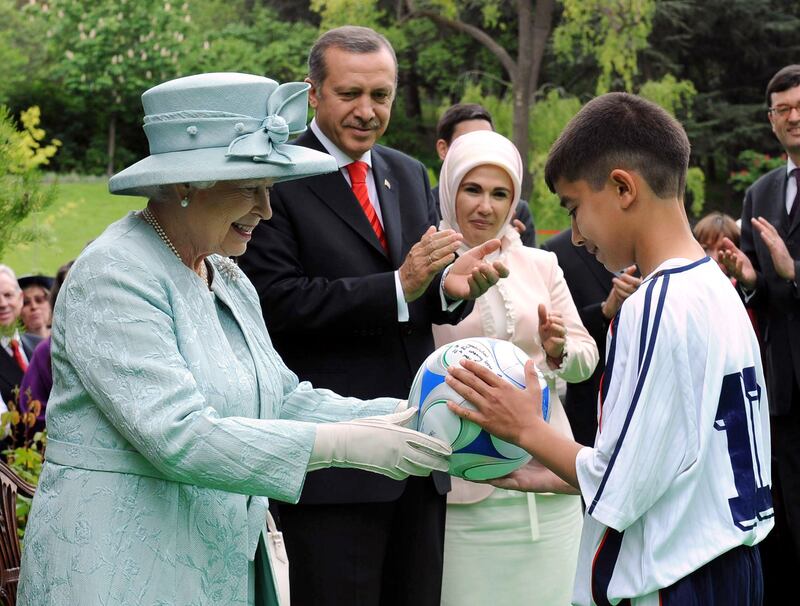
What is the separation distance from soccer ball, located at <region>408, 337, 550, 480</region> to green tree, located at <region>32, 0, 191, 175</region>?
21.4m

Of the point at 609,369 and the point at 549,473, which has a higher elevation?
the point at 609,369

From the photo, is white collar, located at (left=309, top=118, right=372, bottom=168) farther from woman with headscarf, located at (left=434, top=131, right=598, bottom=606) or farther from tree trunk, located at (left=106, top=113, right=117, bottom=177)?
tree trunk, located at (left=106, top=113, right=117, bottom=177)

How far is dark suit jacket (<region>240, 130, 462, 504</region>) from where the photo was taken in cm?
399

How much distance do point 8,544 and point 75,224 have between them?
13.4 m

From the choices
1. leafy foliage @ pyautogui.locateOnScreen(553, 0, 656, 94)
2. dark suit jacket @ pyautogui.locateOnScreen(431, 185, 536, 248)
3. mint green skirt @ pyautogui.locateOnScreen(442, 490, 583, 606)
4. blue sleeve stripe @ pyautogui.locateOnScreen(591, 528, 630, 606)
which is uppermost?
leafy foliage @ pyautogui.locateOnScreen(553, 0, 656, 94)

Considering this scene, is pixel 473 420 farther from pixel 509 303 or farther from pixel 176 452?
pixel 509 303

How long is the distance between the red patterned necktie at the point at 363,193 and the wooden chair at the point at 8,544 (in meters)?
1.60

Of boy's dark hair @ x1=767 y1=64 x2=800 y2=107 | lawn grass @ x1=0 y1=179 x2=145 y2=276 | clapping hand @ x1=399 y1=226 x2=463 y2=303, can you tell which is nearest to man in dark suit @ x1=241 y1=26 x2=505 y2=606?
clapping hand @ x1=399 y1=226 x2=463 y2=303

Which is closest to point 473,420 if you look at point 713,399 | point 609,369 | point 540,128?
point 609,369

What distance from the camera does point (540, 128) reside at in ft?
72.6

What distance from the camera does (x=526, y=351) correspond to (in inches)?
183

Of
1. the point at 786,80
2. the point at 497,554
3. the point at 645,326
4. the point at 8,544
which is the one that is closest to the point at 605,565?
the point at 645,326

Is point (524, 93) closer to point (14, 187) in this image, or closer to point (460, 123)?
point (460, 123)

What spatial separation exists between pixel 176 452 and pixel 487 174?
2.49 metres
